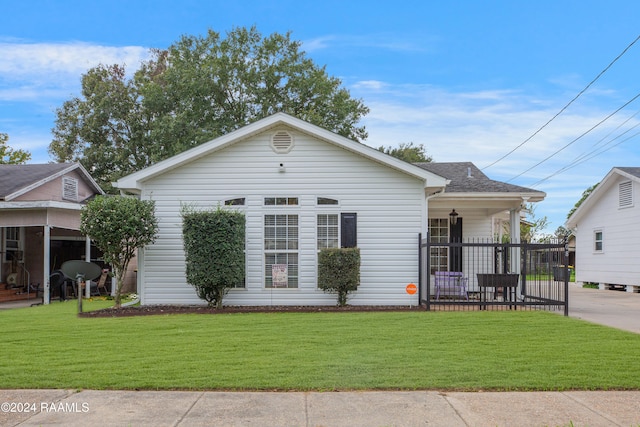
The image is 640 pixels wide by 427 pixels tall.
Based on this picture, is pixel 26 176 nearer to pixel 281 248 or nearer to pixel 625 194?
pixel 281 248

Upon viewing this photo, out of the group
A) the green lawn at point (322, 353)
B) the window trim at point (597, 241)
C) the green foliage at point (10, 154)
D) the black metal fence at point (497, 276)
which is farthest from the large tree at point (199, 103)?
the green lawn at point (322, 353)

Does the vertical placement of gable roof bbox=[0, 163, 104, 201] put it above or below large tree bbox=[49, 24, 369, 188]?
below

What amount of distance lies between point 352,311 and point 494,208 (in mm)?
5461

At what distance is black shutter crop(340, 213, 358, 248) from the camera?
13.5 meters

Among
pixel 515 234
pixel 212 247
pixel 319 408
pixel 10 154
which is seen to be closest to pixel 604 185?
pixel 515 234

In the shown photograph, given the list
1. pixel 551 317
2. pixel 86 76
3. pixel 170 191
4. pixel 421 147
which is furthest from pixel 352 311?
pixel 421 147

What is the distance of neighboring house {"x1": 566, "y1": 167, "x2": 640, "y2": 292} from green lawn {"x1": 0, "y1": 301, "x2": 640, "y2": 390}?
1284cm

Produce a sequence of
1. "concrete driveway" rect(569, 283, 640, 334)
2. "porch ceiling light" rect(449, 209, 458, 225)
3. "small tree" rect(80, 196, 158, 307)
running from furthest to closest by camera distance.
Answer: "porch ceiling light" rect(449, 209, 458, 225) < "small tree" rect(80, 196, 158, 307) < "concrete driveway" rect(569, 283, 640, 334)

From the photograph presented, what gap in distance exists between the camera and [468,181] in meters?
16.2

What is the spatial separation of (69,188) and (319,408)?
62.8 ft

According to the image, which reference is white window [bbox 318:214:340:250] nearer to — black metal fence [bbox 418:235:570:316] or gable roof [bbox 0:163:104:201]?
black metal fence [bbox 418:235:570:316]

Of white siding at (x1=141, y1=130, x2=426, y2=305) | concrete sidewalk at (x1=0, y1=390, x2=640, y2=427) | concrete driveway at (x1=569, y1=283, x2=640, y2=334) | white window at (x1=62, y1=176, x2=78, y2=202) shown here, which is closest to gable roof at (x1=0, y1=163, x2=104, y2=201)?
white window at (x1=62, y1=176, x2=78, y2=202)

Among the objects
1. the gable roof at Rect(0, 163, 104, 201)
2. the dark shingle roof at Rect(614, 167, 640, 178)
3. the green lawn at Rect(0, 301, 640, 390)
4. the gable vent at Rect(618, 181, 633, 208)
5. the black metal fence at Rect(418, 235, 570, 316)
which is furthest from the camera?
the gable vent at Rect(618, 181, 633, 208)

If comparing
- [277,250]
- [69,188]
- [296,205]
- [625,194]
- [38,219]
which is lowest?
[277,250]
